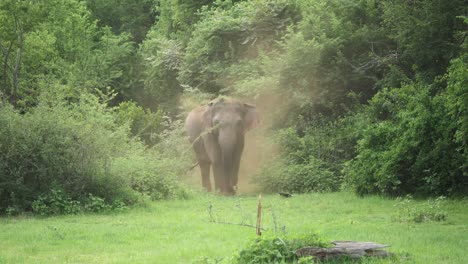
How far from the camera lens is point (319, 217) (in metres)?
15.4

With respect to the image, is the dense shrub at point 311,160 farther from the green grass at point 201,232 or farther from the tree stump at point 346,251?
the tree stump at point 346,251

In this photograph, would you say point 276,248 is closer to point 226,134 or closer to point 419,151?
point 419,151

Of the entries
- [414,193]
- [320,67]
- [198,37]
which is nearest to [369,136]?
[414,193]

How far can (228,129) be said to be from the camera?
23797mm

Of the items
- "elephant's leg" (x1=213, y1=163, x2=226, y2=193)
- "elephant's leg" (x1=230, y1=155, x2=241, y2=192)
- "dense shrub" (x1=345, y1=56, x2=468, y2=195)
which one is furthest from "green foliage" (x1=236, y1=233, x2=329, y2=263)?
"elephant's leg" (x1=213, y1=163, x2=226, y2=193)

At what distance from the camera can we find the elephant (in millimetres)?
23594

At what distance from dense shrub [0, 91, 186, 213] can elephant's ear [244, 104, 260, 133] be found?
6.49 metres

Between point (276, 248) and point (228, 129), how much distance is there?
1403 cm

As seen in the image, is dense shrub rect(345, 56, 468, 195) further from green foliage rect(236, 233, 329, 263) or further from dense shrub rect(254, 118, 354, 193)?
green foliage rect(236, 233, 329, 263)

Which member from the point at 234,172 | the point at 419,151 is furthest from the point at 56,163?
the point at 419,151

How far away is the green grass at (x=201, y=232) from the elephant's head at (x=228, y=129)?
5232 millimetres

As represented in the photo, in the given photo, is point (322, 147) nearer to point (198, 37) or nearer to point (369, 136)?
point (369, 136)

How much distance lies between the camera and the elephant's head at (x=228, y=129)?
23.6 metres

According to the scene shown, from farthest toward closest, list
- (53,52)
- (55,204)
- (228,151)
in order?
1. (53,52)
2. (228,151)
3. (55,204)
